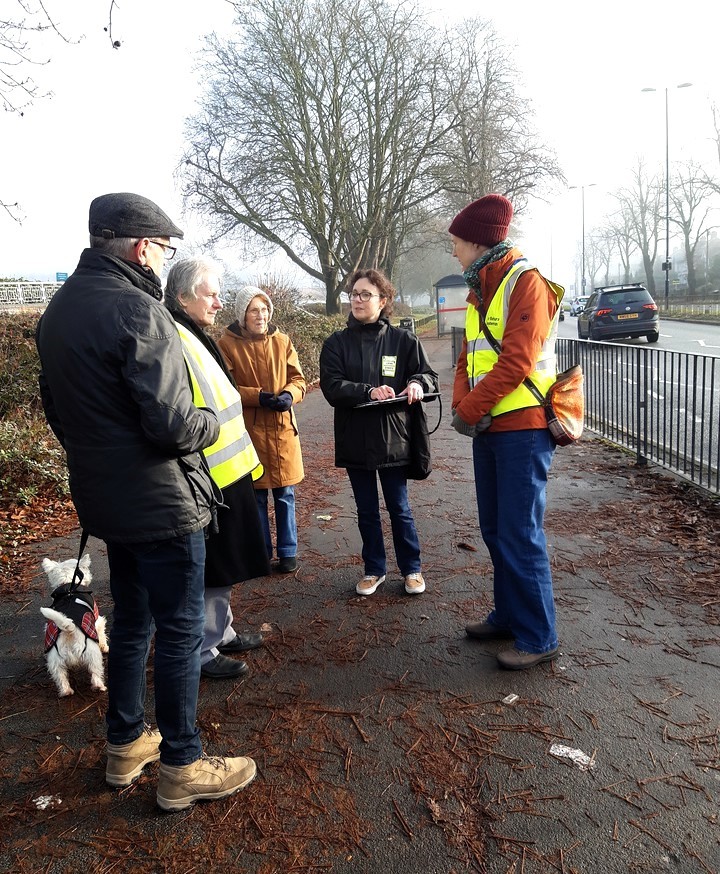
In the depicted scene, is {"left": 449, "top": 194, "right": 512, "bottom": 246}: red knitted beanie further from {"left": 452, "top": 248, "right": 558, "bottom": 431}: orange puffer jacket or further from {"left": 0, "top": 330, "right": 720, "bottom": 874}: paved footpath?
{"left": 0, "top": 330, "right": 720, "bottom": 874}: paved footpath

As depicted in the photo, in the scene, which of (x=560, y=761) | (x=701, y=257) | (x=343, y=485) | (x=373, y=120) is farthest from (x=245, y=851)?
(x=701, y=257)

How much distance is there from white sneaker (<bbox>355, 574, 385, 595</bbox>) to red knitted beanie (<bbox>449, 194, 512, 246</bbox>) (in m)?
2.26

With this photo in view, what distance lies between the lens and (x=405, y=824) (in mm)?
2375

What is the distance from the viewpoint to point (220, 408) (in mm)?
2881

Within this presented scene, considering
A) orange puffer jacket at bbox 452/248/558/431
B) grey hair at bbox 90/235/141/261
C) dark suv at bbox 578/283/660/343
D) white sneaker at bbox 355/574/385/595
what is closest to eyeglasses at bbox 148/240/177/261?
grey hair at bbox 90/235/141/261

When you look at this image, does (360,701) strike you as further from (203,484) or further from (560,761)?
(203,484)

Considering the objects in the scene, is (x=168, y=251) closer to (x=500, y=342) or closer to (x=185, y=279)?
(x=185, y=279)

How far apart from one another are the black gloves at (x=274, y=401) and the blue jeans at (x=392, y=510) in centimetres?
64

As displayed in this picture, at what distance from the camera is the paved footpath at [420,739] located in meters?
2.29

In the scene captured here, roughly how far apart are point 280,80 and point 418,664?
84.3 feet

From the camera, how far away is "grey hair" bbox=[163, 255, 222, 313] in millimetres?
3139

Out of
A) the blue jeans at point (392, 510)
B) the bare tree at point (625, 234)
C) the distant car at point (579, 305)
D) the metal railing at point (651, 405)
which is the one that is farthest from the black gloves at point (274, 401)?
the bare tree at point (625, 234)

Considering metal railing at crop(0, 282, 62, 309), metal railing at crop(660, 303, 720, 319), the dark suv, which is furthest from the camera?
metal railing at crop(660, 303, 720, 319)

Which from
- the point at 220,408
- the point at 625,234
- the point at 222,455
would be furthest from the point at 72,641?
the point at 625,234
